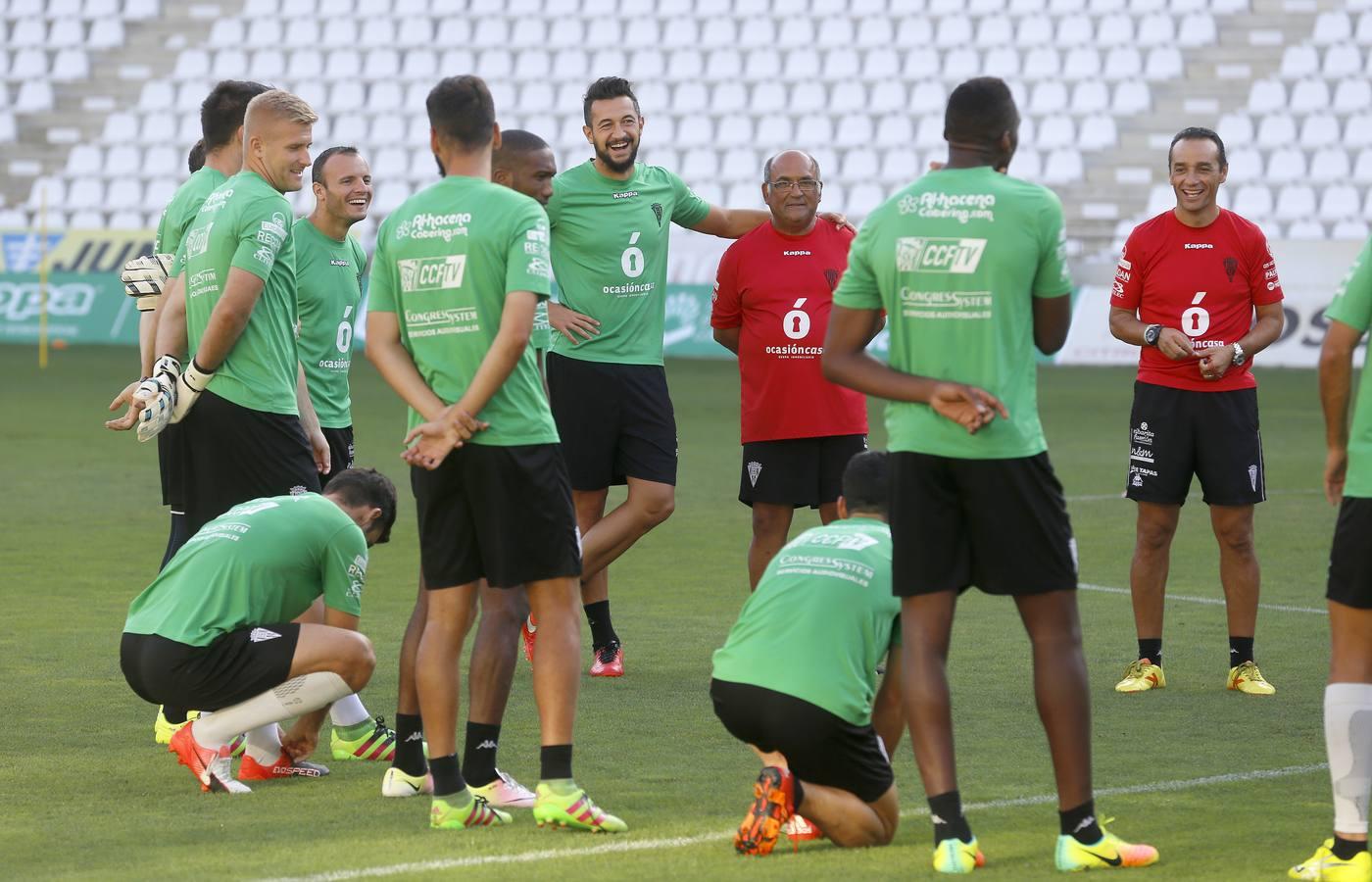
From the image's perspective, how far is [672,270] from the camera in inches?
1179

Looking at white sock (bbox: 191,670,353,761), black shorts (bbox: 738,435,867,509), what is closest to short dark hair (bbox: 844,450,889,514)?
white sock (bbox: 191,670,353,761)

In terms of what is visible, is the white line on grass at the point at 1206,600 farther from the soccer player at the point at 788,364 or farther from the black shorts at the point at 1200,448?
the soccer player at the point at 788,364

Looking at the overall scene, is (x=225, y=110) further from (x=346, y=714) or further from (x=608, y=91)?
(x=346, y=714)

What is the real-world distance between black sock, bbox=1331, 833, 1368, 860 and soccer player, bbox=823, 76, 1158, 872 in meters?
0.46

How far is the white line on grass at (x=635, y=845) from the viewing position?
197 inches

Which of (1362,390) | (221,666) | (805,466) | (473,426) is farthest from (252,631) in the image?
(1362,390)

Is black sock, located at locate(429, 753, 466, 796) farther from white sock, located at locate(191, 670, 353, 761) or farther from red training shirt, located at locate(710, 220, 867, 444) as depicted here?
red training shirt, located at locate(710, 220, 867, 444)

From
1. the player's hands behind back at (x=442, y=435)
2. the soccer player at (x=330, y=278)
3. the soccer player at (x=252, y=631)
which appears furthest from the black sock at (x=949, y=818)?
the soccer player at (x=330, y=278)

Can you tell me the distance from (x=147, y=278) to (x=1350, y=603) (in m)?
4.64

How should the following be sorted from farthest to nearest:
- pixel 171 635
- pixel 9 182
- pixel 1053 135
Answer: pixel 9 182
pixel 1053 135
pixel 171 635

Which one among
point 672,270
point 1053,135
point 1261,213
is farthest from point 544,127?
point 1261,213

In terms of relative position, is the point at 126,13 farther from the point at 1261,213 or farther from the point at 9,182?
the point at 1261,213

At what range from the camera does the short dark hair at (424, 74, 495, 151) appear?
5500mm

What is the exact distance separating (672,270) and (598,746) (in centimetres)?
2350
